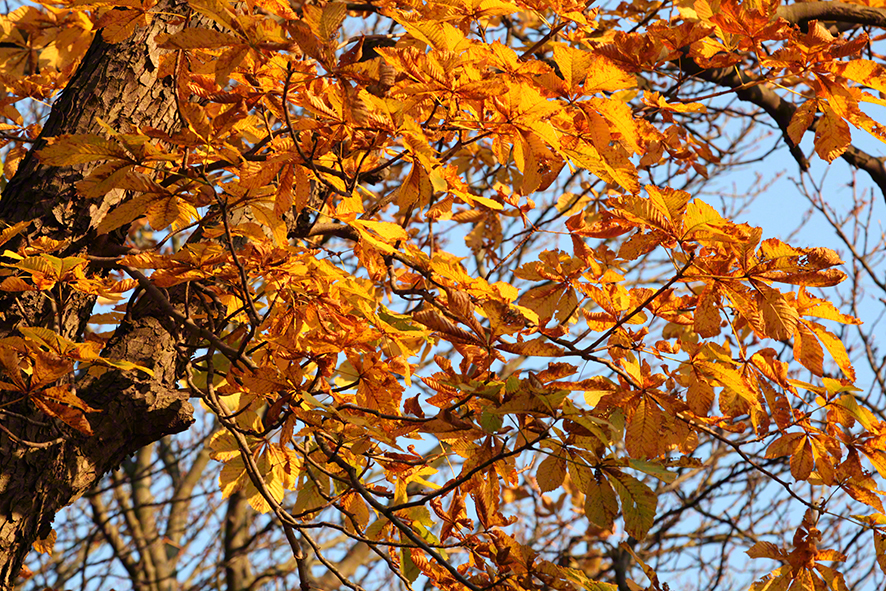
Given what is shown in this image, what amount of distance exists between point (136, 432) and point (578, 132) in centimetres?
129

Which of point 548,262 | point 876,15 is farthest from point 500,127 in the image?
point 876,15

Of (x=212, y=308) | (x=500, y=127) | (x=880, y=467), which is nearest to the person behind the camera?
(x=500, y=127)

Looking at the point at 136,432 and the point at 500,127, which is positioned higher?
the point at 500,127

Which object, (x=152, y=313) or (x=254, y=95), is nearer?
(x=254, y=95)

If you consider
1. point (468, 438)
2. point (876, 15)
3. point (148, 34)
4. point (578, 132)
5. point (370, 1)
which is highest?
point (876, 15)

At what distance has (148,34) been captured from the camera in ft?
5.60

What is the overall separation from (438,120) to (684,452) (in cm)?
91

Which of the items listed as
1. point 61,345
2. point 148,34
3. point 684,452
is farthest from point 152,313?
point 684,452

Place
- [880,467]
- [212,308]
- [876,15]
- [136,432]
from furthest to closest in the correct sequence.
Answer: [876,15]
[212,308]
[136,432]
[880,467]

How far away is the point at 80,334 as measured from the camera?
1.68 meters

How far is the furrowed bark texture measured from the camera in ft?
4.91

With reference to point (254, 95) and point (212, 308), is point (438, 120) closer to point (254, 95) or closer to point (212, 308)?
point (254, 95)

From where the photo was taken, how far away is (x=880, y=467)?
1378 mm

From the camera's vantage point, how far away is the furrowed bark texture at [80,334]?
1.50 meters
